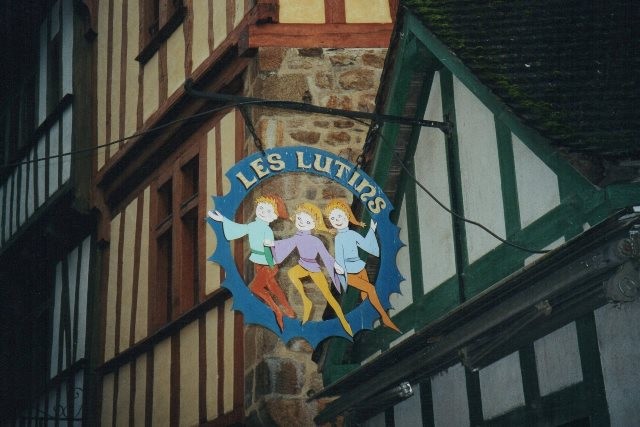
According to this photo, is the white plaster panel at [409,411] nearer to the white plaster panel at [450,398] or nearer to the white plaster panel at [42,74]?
the white plaster panel at [450,398]

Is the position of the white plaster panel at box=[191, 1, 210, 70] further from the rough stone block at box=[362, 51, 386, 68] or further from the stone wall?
the rough stone block at box=[362, 51, 386, 68]

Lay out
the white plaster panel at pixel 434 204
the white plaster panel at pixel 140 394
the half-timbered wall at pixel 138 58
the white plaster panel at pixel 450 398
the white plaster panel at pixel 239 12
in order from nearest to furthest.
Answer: the white plaster panel at pixel 450 398 → the white plaster panel at pixel 434 204 → the white plaster panel at pixel 239 12 → the half-timbered wall at pixel 138 58 → the white plaster panel at pixel 140 394

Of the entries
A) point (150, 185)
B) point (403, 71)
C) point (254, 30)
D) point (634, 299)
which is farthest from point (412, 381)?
point (150, 185)

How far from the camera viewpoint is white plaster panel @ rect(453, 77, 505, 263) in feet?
25.1

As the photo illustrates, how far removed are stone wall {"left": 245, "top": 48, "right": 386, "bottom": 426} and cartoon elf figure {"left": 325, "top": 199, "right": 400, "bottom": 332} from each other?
2285 millimetres

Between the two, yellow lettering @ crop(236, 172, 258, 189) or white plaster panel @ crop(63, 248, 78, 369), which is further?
white plaster panel @ crop(63, 248, 78, 369)

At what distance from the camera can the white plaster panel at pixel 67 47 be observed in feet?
52.1

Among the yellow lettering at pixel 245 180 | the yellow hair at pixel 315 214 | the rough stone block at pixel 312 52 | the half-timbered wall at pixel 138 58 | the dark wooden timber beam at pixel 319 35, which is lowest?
the yellow hair at pixel 315 214

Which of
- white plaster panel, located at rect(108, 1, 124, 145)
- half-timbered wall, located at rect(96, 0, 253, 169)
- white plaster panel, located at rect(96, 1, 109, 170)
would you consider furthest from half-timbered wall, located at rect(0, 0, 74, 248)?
white plaster panel, located at rect(108, 1, 124, 145)

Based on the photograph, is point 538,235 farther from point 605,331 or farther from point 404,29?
point 404,29

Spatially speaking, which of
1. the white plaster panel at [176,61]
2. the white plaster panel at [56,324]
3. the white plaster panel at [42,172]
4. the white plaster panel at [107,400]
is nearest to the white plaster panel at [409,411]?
the white plaster panel at [176,61]

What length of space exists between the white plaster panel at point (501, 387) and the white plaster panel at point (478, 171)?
29.1 inches

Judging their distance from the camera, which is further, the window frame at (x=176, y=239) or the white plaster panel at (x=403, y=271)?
the window frame at (x=176, y=239)

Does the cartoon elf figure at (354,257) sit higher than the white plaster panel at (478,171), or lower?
lower
